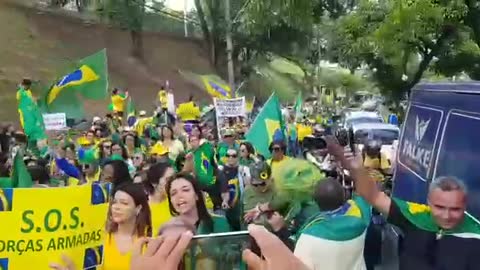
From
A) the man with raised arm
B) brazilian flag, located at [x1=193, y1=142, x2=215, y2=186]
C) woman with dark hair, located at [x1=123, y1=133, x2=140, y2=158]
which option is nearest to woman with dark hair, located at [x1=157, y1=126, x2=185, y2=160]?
woman with dark hair, located at [x1=123, y1=133, x2=140, y2=158]

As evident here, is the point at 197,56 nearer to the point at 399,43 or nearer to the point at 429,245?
the point at 399,43

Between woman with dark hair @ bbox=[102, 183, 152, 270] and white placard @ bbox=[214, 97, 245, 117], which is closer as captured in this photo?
woman with dark hair @ bbox=[102, 183, 152, 270]

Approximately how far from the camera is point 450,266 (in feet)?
13.3

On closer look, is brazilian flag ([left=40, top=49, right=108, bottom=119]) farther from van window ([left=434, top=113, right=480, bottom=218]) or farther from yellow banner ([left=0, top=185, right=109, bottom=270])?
van window ([left=434, top=113, right=480, bottom=218])

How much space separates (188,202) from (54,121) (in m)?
8.65

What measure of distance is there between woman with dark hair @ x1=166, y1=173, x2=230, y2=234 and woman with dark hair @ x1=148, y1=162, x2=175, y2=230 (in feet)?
1.23

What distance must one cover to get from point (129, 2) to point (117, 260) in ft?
120

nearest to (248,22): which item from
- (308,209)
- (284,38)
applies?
(308,209)

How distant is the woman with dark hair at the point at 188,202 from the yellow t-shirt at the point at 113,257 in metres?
0.50

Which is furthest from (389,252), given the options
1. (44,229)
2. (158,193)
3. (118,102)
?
(118,102)

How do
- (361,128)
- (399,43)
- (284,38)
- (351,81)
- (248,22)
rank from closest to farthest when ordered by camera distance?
(248,22)
(399,43)
(361,128)
(284,38)
(351,81)

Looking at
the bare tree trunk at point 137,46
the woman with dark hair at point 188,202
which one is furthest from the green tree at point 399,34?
the bare tree trunk at point 137,46

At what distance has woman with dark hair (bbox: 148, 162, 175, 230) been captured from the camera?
19.8ft

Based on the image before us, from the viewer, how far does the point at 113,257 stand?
4.84 meters
